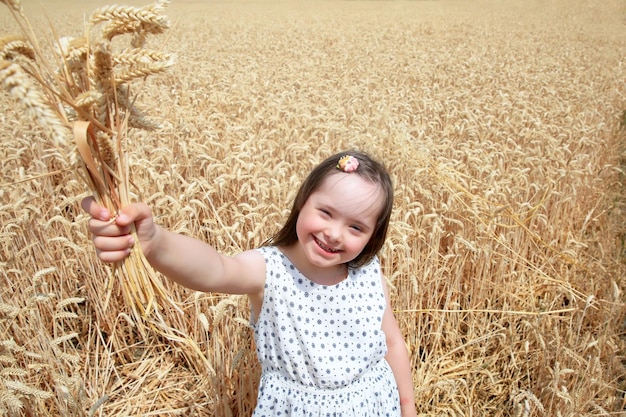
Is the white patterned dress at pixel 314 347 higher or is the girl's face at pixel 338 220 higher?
the girl's face at pixel 338 220

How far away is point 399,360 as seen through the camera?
7.11ft

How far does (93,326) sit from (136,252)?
2302 millimetres

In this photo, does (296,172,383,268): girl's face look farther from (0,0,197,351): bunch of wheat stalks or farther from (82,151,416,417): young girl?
(0,0,197,351): bunch of wheat stalks

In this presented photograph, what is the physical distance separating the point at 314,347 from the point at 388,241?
52.5 inches

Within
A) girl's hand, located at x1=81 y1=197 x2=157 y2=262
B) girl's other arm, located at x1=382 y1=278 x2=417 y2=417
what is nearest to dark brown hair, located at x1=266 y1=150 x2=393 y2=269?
girl's other arm, located at x1=382 y1=278 x2=417 y2=417

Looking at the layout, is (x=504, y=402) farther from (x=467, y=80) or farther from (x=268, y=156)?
(x=467, y=80)

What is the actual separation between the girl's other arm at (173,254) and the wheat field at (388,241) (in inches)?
6.7

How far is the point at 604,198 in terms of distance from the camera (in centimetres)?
515

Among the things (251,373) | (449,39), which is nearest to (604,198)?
(251,373)

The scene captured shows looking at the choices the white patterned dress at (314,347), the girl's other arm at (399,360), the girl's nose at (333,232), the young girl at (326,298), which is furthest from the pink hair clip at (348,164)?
the girl's other arm at (399,360)

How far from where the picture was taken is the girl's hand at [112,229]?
120cm

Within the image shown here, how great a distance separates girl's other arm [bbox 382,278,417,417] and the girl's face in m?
0.45

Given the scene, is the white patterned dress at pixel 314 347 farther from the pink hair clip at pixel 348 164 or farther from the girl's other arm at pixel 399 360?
the pink hair clip at pixel 348 164

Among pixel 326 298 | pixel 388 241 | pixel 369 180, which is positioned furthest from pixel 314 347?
pixel 388 241
